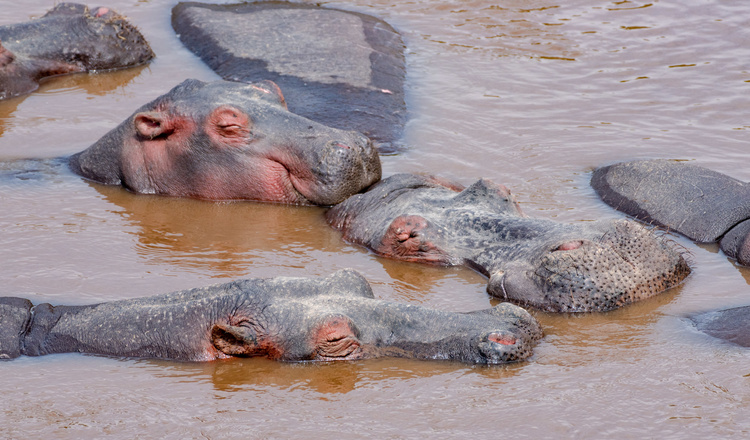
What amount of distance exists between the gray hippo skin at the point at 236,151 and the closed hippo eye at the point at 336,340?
2562 millimetres

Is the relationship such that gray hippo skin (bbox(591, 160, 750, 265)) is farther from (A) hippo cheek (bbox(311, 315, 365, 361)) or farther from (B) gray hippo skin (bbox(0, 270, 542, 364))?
(A) hippo cheek (bbox(311, 315, 365, 361))

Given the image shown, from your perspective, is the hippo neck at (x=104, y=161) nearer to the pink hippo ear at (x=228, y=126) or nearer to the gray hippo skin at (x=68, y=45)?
the pink hippo ear at (x=228, y=126)

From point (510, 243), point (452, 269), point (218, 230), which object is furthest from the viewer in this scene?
point (218, 230)

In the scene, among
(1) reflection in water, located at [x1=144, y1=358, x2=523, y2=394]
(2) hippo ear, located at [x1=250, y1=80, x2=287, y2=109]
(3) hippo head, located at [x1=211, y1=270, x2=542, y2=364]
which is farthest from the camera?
(2) hippo ear, located at [x1=250, y1=80, x2=287, y2=109]

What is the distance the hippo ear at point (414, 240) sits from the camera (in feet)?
22.7

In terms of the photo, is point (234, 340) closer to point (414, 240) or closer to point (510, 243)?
point (414, 240)

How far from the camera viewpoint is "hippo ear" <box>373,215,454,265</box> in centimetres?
693

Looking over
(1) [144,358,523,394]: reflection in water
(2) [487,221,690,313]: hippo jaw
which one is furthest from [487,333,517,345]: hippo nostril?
(2) [487,221,690,313]: hippo jaw

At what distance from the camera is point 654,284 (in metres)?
6.25

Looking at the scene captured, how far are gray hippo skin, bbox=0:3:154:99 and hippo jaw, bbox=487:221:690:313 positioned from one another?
20.6ft

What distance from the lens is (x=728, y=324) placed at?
5668 mm

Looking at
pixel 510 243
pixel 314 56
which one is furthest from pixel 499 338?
pixel 314 56

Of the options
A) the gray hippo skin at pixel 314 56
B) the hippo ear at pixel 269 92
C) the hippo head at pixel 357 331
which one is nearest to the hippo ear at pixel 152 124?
the hippo ear at pixel 269 92

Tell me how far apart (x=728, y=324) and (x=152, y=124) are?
4.57 m
